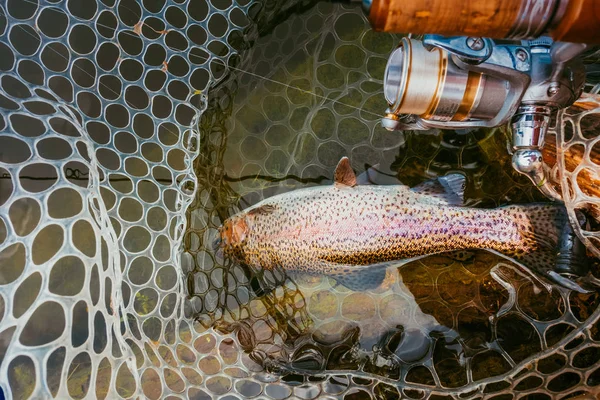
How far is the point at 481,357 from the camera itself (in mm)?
1772

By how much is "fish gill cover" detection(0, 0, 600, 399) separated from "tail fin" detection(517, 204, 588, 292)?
87mm

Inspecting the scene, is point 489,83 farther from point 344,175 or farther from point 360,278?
point 360,278

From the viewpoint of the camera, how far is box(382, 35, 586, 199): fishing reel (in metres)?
1.22

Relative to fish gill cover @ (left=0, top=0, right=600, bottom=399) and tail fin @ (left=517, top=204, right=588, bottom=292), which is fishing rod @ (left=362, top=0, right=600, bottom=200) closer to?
tail fin @ (left=517, top=204, right=588, bottom=292)

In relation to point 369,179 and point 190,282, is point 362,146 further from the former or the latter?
point 190,282

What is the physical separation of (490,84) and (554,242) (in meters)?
0.70

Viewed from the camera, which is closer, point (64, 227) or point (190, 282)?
point (64, 227)

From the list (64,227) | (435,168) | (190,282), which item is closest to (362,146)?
(435,168)

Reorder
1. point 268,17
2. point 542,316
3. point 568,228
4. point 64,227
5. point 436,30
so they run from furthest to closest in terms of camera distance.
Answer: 1. point 268,17
2. point 542,316
3. point 568,228
4. point 64,227
5. point 436,30

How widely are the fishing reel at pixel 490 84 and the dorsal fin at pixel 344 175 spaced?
1.42ft

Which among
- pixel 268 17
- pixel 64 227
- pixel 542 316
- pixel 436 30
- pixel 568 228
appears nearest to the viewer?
pixel 436 30

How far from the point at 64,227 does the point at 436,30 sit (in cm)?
127

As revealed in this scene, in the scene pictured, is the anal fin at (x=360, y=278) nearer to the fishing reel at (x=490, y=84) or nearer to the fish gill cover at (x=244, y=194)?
the fish gill cover at (x=244, y=194)

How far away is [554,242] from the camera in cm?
162
